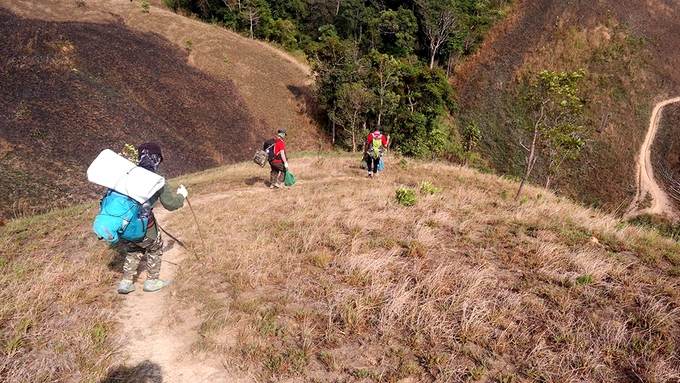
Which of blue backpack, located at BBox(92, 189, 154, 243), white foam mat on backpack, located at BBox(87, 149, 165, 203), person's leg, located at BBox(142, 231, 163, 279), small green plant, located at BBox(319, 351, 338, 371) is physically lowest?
person's leg, located at BBox(142, 231, 163, 279)

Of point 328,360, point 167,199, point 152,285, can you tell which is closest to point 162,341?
point 152,285

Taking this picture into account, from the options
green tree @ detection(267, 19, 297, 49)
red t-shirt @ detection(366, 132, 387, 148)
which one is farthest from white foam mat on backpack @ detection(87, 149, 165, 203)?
green tree @ detection(267, 19, 297, 49)

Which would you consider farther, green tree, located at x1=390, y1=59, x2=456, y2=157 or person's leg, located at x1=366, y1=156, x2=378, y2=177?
green tree, located at x1=390, y1=59, x2=456, y2=157

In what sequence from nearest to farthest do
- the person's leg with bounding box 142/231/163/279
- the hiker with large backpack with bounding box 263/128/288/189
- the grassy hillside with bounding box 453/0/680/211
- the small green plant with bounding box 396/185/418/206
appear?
1. the person's leg with bounding box 142/231/163/279
2. the small green plant with bounding box 396/185/418/206
3. the hiker with large backpack with bounding box 263/128/288/189
4. the grassy hillside with bounding box 453/0/680/211

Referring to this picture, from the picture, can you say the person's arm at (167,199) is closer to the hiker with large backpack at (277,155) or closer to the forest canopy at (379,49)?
the hiker with large backpack at (277,155)

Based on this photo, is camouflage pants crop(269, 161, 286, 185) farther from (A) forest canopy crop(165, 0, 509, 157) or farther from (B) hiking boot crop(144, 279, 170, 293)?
(A) forest canopy crop(165, 0, 509, 157)

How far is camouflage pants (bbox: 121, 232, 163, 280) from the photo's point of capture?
18.5ft

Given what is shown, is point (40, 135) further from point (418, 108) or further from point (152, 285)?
point (418, 108)

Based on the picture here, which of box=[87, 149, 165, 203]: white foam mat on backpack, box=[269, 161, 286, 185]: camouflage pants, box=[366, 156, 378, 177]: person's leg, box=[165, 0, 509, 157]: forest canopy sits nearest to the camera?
box=[87, 149, 165, 203]: white foam mat on backpack

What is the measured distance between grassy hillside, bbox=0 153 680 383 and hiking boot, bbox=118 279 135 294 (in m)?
0.17

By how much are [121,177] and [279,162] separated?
24.6ft

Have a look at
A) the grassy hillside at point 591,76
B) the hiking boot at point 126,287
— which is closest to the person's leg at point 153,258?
the hiking boot at point 126,287

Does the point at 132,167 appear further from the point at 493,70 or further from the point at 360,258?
the point at 493,70

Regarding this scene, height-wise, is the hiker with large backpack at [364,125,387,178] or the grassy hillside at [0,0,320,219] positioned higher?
the hiker with large backpack at [364,125,387,178]
